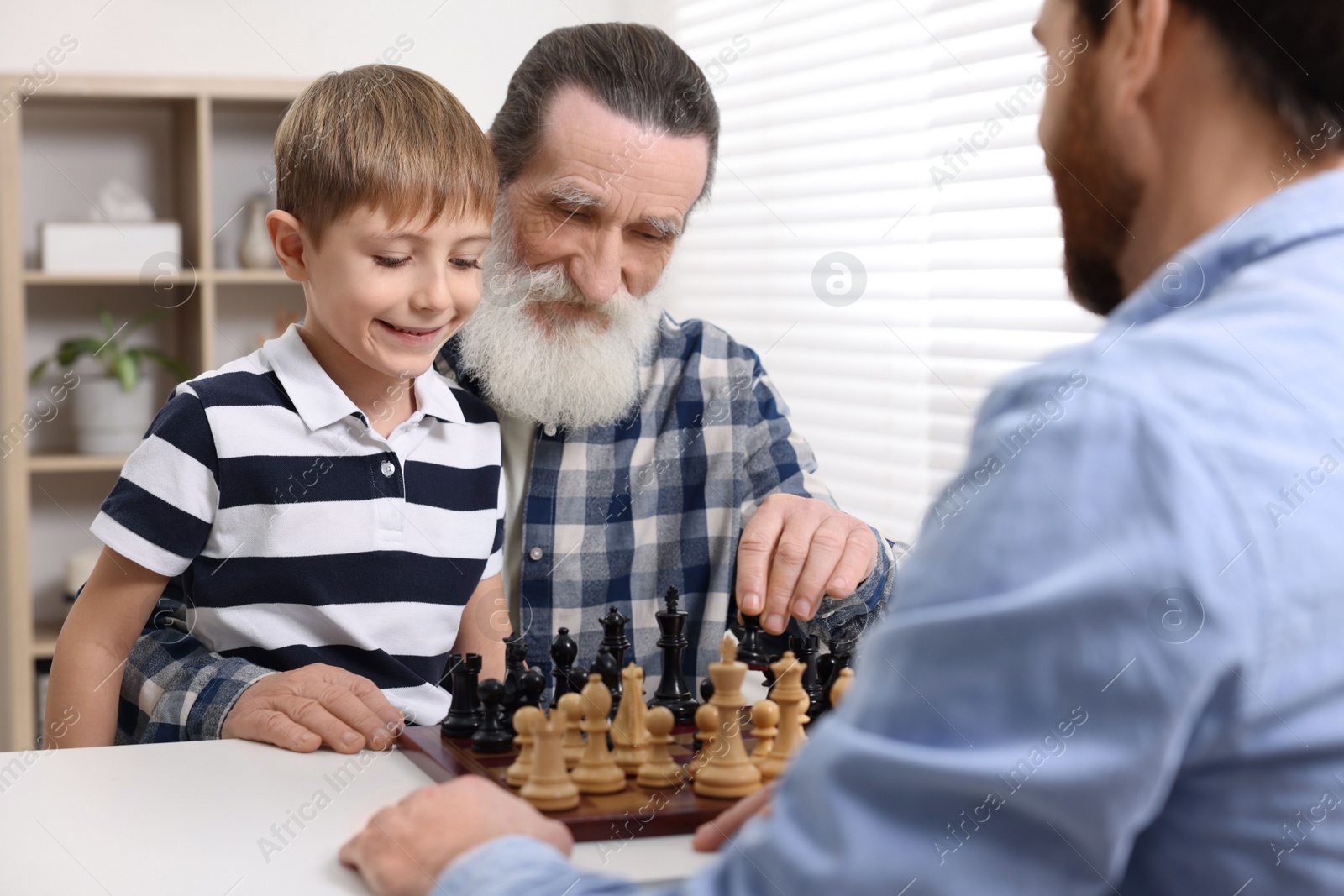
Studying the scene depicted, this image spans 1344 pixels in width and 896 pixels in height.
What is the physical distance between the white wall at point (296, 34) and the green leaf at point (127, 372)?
0.83m

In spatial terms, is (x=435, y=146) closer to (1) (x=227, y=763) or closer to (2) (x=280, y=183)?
(2) (x=280, y=183)

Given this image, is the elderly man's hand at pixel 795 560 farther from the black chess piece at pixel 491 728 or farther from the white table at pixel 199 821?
the white table at pixel 199 821

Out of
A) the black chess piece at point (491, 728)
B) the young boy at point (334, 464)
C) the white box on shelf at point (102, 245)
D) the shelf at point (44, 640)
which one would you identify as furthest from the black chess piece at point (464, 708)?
the white box on shelf at point (102, 245)

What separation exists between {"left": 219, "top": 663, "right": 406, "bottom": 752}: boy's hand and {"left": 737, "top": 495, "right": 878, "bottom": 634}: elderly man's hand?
1.32 ft

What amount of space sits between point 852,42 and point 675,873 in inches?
95.4

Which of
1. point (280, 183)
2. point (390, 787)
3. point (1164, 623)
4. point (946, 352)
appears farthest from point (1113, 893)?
point (946, 352)

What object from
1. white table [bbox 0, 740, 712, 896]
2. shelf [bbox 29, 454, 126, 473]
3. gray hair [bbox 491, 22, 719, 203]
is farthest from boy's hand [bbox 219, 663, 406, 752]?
shelf [bbox 29, 454, 126, 473]

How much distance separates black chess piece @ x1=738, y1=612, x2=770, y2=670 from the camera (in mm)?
1632

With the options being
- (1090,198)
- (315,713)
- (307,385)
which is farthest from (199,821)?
(1090,198)

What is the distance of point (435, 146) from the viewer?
5.00 feet

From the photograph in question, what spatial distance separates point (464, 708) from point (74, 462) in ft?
8.68

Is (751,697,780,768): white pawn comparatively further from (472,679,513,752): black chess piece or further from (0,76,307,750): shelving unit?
(0,76,307,750): shelving unit

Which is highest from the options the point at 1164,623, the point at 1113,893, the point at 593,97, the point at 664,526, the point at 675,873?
the point at 593,97

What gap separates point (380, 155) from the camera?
147 cm
